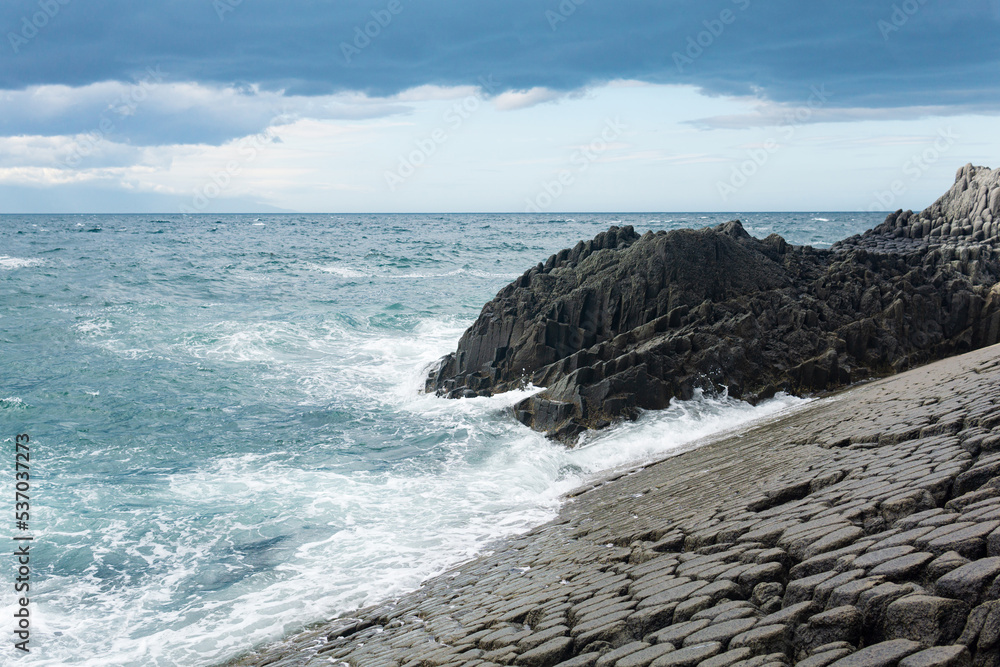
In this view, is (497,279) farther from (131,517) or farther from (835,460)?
(835,460)

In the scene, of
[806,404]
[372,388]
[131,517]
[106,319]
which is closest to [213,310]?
[106,319]

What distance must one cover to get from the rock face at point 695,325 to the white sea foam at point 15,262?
3222 cm

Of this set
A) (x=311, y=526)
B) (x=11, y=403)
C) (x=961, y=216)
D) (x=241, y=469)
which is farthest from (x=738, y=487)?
(x=961, y=216)

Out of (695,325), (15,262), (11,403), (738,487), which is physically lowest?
(11,403)

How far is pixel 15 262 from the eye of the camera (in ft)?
134

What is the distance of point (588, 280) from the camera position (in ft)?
58.6

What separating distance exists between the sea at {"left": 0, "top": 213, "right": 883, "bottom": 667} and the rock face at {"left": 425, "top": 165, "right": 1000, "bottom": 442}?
693 mm

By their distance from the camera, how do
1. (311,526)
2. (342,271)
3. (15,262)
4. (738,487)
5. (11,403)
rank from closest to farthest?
(738,487) → (311,526) → (11,403) → (15,262) → (342,271)

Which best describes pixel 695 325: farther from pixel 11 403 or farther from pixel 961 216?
pixel 961 216

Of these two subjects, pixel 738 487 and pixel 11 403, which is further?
pixel 11 403

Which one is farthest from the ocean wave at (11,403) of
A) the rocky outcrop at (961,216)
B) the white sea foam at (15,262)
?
the rocky outcrop at (961,216)

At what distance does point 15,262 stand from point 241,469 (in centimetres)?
3704

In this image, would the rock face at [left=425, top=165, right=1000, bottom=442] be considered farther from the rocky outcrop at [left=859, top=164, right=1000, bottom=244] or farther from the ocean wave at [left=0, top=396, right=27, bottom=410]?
the rocky outcrop at [left=859, top=164, right=1000, bottom=244]

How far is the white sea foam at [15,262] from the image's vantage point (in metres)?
38.5
